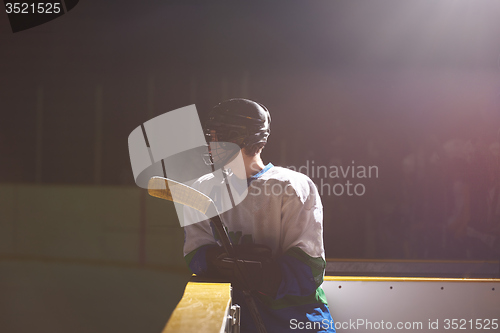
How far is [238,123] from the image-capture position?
4.13 ft

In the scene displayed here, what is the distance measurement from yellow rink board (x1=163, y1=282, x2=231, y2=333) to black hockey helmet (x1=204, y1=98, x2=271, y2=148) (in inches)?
18.4

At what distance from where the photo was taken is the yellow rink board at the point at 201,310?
707mm

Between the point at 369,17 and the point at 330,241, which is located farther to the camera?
the point at 330,241

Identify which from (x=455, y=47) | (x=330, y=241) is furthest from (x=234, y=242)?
(x=455, y=47)

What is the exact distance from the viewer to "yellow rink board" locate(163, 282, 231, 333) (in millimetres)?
707

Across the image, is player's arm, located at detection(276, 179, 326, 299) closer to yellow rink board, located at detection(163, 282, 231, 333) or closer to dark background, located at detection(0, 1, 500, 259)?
yellow rink board, located at detection(163, 282, 231, 333)

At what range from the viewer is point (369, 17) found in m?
3.42

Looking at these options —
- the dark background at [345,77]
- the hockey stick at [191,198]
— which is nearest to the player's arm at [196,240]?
the hockey stick at [191,198]

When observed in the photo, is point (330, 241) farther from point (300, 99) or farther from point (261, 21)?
point (261, 21)

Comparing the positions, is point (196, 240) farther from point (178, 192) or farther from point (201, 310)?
point (201, 310)

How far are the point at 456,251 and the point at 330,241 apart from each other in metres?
1.10

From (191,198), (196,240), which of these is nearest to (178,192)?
(191,198)

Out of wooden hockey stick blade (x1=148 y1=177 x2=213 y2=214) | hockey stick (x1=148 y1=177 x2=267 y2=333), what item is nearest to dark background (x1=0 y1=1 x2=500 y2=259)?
hockey stick (x1=148 y1=177 x2=267 y2=333)

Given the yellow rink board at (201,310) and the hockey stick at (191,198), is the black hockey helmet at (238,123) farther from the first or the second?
the yellow rink board at (201,310)
